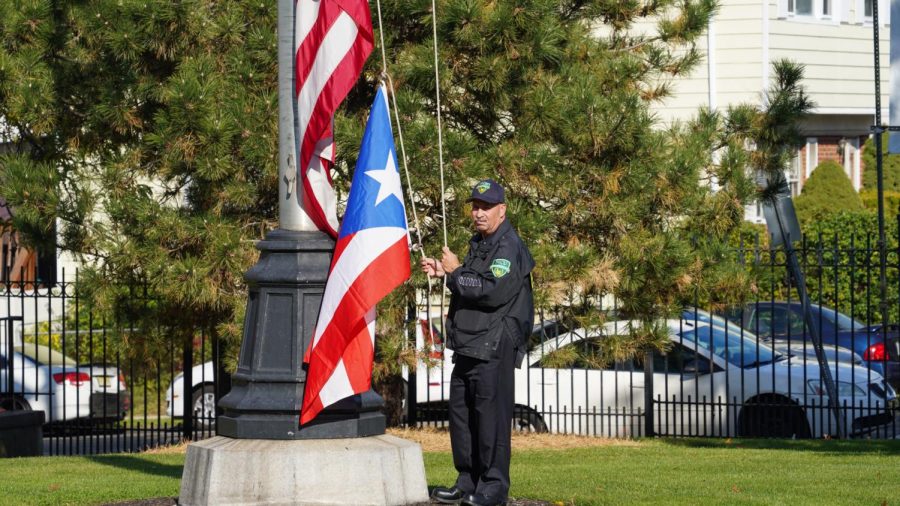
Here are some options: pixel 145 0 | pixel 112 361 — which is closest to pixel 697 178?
pixel 145 0

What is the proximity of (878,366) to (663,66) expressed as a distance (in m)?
6.37

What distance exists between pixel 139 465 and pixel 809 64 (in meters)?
18.1

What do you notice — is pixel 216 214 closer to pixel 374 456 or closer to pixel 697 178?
pixel 697 178

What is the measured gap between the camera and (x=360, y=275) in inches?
295

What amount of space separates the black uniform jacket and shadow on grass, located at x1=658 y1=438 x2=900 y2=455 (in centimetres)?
577

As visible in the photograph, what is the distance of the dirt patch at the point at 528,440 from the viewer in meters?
13.3

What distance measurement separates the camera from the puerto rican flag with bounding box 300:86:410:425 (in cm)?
743

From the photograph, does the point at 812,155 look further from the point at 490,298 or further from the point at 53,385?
the point at 490,298

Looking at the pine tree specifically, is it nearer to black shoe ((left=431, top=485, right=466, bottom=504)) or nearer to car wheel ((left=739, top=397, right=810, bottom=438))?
car wheel ((left=739, top=397, right=810, bottom=438))

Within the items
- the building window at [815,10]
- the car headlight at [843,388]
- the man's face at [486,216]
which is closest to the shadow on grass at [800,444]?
the car headlight at [843,388]

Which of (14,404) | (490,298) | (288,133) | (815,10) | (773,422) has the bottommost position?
(773,422)

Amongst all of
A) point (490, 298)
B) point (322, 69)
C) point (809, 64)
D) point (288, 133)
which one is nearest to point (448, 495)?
point (490, 298)

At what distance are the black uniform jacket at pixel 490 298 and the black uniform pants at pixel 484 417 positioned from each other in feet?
0.22

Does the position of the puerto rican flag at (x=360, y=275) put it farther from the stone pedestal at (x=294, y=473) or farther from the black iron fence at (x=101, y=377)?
the black iron fence at (x=101, y=377)
